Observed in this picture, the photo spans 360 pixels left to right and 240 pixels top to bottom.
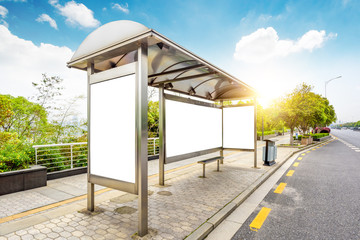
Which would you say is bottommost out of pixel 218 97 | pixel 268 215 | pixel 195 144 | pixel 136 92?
pixel 268 215

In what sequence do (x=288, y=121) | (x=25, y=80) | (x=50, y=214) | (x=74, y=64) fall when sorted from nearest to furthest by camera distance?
(x=50, y=214) → (x=74, y=64) → (x=25, y=80) → (x=288, y=121)

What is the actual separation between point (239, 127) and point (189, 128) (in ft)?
8.90

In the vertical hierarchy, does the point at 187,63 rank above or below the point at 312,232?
above

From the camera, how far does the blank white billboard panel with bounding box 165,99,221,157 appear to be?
211 inches

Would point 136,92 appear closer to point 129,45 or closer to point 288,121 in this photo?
point 129,45

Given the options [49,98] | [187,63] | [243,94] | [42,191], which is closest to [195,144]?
[187,63]

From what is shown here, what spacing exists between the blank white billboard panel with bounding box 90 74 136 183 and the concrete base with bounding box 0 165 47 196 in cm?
245

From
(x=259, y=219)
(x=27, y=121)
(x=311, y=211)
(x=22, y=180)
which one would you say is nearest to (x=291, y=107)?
(x=311, y=211)

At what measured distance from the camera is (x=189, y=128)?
20.0ft

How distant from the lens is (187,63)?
4.66 meters

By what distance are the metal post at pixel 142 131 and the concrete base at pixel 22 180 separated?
3.75 m

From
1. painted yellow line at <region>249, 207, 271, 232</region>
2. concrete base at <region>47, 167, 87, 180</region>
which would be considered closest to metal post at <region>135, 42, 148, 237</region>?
painted yellow line at <region>249, 207, 271, 232</region>

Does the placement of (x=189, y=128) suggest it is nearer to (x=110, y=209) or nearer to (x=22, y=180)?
(x=110, y=209)

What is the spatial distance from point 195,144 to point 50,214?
13.7 ft
